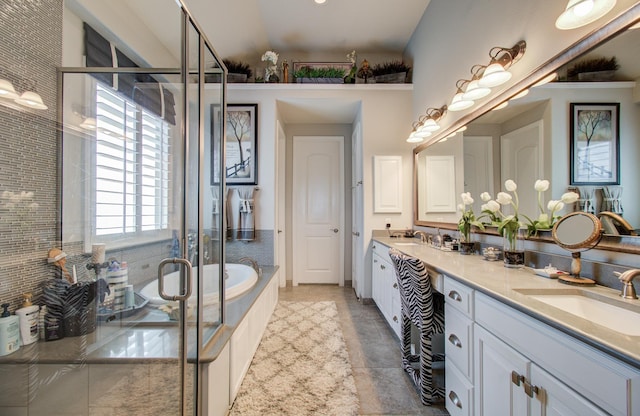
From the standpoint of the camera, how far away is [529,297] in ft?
3.10

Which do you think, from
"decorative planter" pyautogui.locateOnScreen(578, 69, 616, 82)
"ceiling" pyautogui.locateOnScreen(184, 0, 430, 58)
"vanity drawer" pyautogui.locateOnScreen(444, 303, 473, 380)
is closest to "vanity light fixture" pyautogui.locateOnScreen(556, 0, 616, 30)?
"decorative planter" pyautogui.locateOnScreen(578, 69, 616, 82)

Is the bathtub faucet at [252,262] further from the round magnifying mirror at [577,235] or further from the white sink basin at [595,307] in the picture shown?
the round magnifying mirror at [577,235]

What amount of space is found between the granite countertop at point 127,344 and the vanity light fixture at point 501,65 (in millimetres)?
2191

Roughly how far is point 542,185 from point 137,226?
7.34 feet

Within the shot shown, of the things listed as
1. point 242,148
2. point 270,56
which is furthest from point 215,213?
point 270,56

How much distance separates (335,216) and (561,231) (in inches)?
118

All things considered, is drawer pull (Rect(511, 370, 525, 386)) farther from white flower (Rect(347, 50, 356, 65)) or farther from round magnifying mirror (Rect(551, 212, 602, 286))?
white flower (Rect(347, 50, 356, 65))

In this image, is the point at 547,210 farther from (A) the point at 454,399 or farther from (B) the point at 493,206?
(A) the point at 454,399

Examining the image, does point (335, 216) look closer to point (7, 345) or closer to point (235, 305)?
point (235, 305)

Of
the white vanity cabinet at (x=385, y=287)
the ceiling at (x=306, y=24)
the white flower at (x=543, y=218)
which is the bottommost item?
the white vanity cabinet at (x=385, y=287)

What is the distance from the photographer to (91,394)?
3.91ft

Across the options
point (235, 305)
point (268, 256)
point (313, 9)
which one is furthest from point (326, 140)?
point (235, 305)

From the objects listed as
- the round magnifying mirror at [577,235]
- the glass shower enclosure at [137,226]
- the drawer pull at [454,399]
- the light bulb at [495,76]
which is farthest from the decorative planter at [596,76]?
the glass shower enclosure at [137,226]

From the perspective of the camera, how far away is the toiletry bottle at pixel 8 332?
3.41 ft
